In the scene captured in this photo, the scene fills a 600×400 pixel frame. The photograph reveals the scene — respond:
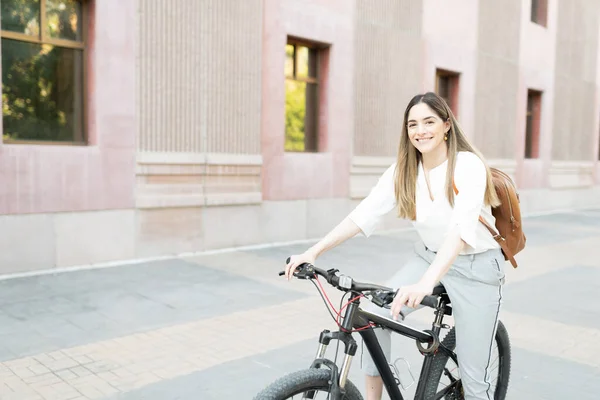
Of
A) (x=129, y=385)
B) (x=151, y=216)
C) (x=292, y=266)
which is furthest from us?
(x=151, y=216)

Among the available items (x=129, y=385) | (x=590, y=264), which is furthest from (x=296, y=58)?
(x=129, y=385)

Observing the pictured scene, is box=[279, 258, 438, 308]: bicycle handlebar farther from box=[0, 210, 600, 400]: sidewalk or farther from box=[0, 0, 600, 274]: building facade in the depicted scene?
box=[0, 0, 600, 274]: building facade

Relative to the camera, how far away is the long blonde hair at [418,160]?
2.86 metres

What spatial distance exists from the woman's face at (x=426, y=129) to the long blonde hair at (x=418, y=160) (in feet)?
0.09

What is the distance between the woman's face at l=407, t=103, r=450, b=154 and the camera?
2.85m

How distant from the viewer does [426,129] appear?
2.85 m

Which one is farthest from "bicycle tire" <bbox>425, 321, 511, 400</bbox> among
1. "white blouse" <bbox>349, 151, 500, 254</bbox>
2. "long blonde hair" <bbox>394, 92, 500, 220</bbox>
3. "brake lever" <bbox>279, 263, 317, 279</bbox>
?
"brake lever" <bbox>279, 263, 317, 279</bbox>

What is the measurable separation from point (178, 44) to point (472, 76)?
30.0 feet

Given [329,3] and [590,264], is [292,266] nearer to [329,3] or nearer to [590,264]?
[590,264]

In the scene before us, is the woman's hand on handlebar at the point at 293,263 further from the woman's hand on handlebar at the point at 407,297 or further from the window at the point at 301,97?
the window at the point at 301,97

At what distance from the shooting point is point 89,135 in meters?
8.51

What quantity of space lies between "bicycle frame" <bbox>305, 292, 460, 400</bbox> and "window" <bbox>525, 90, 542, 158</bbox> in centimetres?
1778

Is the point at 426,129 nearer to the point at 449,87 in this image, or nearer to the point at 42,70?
the point at 42,70

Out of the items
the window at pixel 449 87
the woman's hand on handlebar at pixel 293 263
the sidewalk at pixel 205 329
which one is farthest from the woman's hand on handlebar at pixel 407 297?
the window at pixel 449 87
